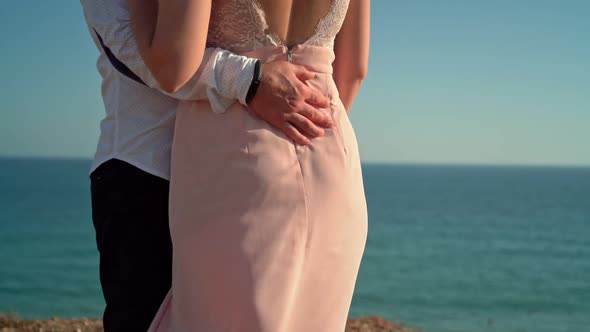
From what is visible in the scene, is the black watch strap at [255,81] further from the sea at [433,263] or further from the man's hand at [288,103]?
the sea at [433,263]

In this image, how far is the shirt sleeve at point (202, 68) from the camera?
2.21m

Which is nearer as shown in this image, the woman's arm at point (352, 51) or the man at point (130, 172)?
the man at point (130, 172)

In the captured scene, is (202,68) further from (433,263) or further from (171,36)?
(433,263)

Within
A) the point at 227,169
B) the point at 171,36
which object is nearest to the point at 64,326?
the point at 227,169

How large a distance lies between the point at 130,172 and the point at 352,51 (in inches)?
32.2

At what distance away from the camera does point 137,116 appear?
2.44 m

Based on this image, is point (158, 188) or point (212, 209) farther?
point (158, 188)

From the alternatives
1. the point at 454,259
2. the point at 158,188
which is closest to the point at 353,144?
the point at 158,188

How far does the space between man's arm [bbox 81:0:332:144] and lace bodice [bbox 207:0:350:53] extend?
5cm

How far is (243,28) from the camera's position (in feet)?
7.38

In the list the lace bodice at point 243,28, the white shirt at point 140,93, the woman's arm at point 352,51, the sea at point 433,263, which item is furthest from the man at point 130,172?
the sea at point 433,263

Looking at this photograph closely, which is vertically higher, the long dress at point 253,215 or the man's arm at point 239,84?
the man's arm at point 239,84

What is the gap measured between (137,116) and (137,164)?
0.47ft

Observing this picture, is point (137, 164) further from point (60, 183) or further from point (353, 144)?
point (60, 183)
